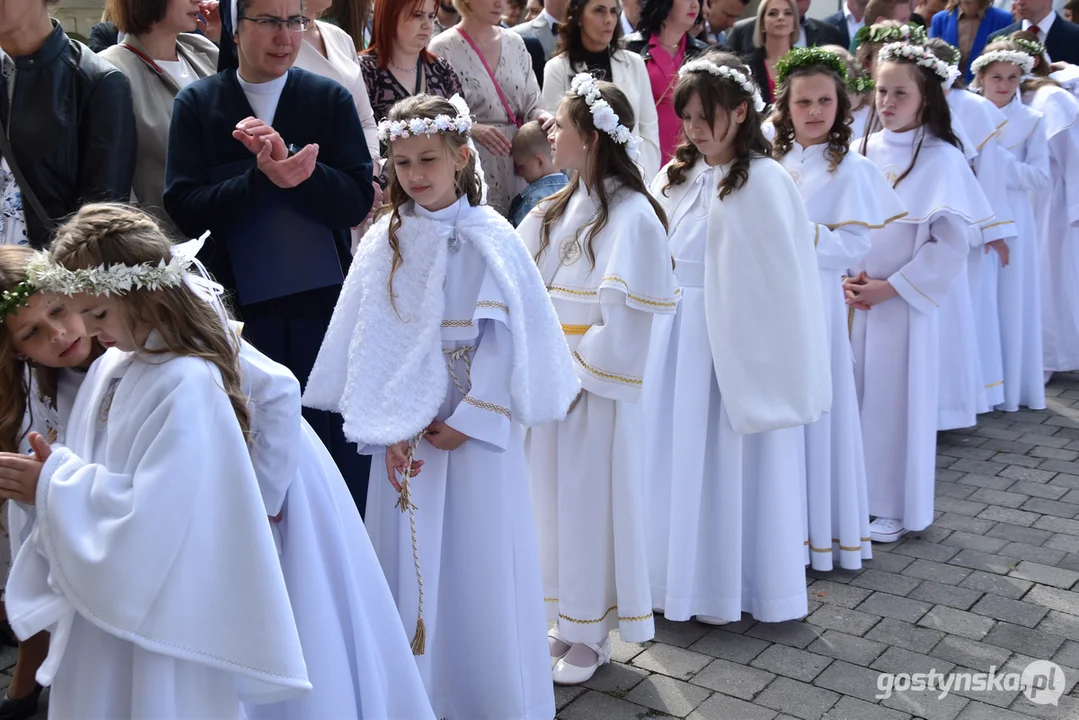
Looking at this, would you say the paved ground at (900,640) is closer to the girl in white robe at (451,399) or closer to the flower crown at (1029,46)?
the girl in white robe at (451,399)

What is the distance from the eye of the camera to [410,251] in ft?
11.9

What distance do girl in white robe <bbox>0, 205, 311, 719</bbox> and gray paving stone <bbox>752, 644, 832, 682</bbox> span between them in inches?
82.7

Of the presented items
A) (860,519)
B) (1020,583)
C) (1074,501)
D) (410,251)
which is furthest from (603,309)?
(1074,501)

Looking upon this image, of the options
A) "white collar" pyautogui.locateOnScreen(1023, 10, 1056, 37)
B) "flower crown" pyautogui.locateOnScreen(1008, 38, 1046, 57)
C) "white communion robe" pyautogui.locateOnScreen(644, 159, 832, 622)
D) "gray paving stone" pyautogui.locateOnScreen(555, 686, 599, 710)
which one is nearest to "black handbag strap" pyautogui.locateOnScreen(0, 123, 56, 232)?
"white communion robe" pyautogui.locateOnScreen(644, 159, 832, 622)

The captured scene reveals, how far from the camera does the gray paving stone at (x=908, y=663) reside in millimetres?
4168

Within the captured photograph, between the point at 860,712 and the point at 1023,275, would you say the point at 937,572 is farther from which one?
the point at 1023,275

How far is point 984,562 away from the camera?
17.1 ft

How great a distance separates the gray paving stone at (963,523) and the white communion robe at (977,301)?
4.01ft

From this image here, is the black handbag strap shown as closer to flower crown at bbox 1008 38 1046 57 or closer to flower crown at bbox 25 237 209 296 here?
flower crown at bbox 25 237 209 296

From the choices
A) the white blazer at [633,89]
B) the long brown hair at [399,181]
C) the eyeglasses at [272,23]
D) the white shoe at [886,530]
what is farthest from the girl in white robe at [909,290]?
the eyeglasses at [272,23]

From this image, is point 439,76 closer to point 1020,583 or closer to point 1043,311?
point 1020,583

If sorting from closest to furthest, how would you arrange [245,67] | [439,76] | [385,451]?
[385,451] → [245,67] → [439,76]

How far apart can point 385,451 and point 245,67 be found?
1485 mm

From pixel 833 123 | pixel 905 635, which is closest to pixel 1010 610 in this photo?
pixel 905 635
